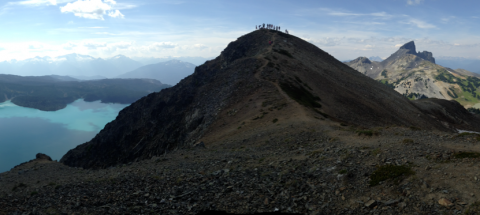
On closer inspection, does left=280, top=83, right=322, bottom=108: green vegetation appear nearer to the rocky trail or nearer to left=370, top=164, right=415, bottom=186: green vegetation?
the rocky trail

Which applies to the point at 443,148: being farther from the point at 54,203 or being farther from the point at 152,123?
the point at 152,123

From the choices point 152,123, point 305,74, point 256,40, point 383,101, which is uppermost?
point 256,40

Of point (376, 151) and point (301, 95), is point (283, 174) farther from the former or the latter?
point (301, 95)

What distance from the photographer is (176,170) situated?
23984 millimetres

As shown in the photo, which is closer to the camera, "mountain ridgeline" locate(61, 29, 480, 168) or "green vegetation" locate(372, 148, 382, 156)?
"green vegetation" locate(372, 148, 382, 156)

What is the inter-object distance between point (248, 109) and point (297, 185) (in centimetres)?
3400

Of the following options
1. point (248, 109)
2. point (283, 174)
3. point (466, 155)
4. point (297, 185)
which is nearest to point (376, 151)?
point (466, 155)

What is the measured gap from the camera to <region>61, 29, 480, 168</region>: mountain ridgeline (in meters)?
47.3

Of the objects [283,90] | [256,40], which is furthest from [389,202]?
[256,40]

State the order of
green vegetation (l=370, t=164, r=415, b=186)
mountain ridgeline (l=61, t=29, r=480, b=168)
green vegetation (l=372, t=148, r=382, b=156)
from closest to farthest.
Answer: green vegetation (l=370, t=164, r=415, b=186), green vegetation (l=372, t=148, r=382, b=156), mountain ridgeline (l=61, t=29, r=480, b=168)

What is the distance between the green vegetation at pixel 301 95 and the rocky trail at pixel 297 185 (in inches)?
962

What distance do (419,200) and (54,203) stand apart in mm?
25667

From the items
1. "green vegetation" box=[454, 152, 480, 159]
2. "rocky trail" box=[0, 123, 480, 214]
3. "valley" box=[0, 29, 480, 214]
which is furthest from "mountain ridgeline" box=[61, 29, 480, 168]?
"green vegetation" box=[454, 152, 480, 159]

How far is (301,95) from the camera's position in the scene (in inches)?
2218
